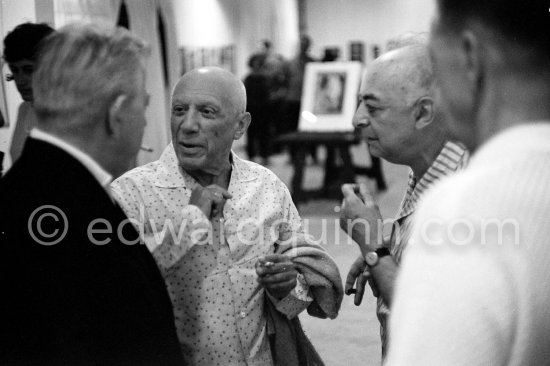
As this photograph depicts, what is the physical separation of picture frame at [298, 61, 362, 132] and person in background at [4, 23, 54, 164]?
6020 mm

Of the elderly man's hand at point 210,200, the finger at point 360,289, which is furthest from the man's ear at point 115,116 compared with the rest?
the finger at point 360,289

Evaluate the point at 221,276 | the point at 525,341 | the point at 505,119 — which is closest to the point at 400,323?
the point at 525,341

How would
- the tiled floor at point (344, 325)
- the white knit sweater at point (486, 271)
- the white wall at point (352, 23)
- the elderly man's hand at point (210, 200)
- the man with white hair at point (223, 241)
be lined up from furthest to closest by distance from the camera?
the white wall at point (352, 23) → the tiled floor at point (344, 325) → the man with white hair at point (223, 241) → the elderly man's hand at point (210, 200) → the white knit sweater at point (486, 271)

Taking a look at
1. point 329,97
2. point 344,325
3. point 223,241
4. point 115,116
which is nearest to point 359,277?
point 223,241

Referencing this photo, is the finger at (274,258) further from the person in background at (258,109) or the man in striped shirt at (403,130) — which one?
the person in background at (258,109)

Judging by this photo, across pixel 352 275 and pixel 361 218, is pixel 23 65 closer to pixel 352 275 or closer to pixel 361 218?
pixel 361 218

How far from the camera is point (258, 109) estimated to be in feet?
33.2

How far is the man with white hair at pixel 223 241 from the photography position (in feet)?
6.04

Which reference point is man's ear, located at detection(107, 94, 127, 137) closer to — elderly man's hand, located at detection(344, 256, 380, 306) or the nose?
the nose

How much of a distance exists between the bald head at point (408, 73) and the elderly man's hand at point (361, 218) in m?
0.27

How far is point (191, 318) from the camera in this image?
1864 mm

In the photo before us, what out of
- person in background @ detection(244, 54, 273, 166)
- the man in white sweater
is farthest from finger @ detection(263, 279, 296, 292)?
person in background @ detection(244, 54, 273, 166)

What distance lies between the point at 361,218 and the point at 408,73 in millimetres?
390

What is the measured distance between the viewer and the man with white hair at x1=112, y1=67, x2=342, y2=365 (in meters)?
1.84
